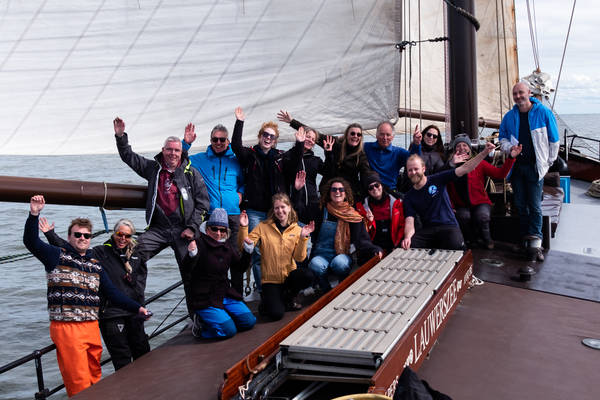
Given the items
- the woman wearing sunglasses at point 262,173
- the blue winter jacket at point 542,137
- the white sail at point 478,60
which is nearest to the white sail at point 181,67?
the woman wearing sunglasses at point 262,173

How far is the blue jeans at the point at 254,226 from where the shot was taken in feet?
16.8

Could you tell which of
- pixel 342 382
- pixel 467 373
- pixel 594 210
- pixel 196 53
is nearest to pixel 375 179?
pixel 196 53

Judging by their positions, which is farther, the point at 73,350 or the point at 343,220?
the point at 343,220

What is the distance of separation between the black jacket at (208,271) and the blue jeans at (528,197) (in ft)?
8.94

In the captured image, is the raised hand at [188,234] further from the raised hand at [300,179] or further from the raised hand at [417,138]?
the raised hand at [417,138]

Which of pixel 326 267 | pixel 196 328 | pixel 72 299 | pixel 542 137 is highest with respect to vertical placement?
pixel 542 137

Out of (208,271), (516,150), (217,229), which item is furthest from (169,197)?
(516,150)

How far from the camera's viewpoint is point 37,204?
4023 mm

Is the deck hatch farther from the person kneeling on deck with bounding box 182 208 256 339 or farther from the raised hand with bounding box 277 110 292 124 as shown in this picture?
the raised hand with bounding box 277 110 292 124

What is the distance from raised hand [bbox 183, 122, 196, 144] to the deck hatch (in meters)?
1.77

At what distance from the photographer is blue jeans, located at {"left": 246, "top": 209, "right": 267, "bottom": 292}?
513 centimetres

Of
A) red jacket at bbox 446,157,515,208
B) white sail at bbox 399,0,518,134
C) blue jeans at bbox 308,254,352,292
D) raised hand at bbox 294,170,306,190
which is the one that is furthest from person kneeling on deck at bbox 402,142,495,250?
white sail at bbox 399,0,518,134

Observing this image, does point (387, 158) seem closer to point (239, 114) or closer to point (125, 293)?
point (239, 114)

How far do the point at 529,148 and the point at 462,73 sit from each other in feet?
5.24
